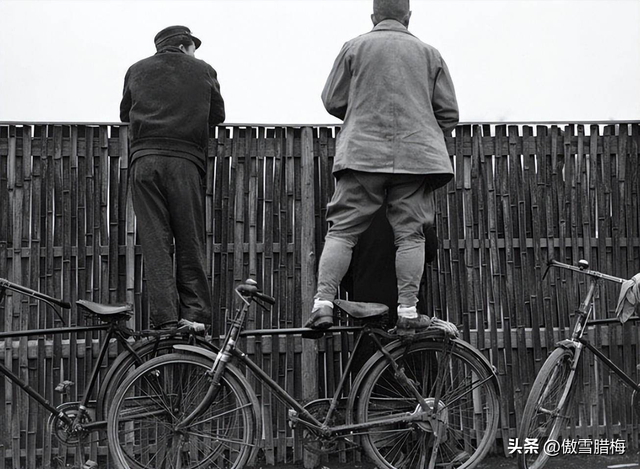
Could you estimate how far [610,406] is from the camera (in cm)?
570

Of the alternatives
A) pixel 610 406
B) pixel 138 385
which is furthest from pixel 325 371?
pixel 610 406

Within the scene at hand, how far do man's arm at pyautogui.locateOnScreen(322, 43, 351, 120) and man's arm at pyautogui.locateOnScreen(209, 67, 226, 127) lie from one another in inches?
28.5

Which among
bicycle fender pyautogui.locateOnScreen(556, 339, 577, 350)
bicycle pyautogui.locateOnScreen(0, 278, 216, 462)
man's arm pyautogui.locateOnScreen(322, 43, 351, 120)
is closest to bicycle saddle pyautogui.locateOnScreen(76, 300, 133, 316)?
bicycle pyautogui.locateOnScreen(0, 278, 216, 462)

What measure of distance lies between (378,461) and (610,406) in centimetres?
191

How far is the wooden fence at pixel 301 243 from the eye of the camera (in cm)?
540

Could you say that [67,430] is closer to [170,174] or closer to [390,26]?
[170,174]

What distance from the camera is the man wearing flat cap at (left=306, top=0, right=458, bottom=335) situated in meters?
4.67

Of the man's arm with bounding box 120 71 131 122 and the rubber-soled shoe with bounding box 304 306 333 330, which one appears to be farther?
the man's arm with bounding box 120 71 131 122

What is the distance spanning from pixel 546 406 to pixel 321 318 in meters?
1.36

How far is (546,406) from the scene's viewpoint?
15.7ft

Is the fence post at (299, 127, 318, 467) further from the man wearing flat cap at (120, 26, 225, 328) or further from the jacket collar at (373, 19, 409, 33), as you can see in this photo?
the jacket collar at (373, 19, 409, 33)

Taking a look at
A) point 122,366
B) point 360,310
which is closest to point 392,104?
point 360,310

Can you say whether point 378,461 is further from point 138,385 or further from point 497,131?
point 497,131

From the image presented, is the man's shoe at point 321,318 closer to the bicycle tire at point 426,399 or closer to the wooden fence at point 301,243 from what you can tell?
the bicycle tire at point 426,399
